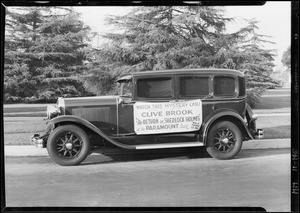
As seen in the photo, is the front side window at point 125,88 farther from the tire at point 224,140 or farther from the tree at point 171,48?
the tire at point 224,140

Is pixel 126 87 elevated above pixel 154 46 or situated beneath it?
situated beneath

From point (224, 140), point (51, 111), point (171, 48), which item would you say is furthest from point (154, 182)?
point (171, 48)

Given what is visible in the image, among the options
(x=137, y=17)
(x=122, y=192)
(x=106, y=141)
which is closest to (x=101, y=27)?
(x=137, y=17)

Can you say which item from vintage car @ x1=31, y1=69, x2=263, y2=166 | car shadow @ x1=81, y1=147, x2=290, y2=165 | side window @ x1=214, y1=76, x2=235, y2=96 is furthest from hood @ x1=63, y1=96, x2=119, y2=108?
side window @ x1=214, y1=76, x2=235, y2=96

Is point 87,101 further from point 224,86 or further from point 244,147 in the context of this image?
point 244,147

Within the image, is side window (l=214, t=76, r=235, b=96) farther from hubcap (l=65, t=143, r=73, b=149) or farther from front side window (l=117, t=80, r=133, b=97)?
hubcap (l=65, t=143, r=73, b=149)

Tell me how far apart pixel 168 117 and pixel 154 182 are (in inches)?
26.9

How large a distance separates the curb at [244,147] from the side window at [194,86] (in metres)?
0.73

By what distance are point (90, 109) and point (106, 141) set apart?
0.38 meters

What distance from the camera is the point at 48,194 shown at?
175 inches

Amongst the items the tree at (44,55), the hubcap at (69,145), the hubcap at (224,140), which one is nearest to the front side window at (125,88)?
the tree at (44,55)

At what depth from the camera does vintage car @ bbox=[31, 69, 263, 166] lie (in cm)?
471

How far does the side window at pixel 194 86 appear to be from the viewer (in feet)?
15.6

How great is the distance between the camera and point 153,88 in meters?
4.78
